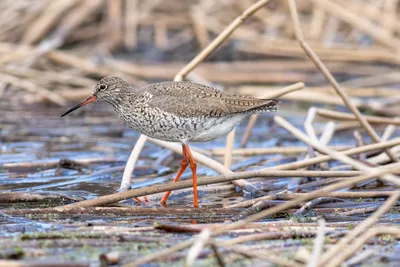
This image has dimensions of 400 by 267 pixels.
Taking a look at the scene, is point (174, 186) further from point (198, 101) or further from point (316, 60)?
point (316, 60)

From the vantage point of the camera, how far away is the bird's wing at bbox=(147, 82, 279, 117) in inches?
267

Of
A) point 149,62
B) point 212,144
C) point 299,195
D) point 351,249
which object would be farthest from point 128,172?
point 149,62

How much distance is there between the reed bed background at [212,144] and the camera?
503 cm

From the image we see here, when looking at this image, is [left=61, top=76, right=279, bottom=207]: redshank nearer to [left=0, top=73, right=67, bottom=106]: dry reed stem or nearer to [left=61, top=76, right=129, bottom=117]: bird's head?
[left=61, top=76, right=129, bottom=117]: bird's head

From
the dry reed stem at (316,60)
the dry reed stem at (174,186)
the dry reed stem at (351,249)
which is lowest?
the dry reed stem at (351,249)

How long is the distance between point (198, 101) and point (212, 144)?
3389 mm

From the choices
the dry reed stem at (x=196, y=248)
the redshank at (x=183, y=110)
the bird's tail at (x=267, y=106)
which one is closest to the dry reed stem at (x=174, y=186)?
the redshank at (x=183, y=110)

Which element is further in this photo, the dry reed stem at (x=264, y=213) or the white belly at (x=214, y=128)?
the white belly at (x=214, y=128)

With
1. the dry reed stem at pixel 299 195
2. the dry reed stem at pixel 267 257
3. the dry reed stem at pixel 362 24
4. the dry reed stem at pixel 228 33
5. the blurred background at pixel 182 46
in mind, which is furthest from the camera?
the dry reed stem at pixel 362 24

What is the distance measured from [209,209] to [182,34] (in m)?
9.72

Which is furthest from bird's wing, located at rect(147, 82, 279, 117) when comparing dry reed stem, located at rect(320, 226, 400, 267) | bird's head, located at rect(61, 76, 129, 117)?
dry reed stem, located at rect(320, 226, 400, 267)

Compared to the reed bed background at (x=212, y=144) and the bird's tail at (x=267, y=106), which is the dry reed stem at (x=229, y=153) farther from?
the bird's tail at (x=267, y=106)

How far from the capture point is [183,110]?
22.1ft

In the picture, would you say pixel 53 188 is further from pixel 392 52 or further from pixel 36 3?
pixel 392 52
